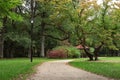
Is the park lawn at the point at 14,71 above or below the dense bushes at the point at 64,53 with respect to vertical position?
below

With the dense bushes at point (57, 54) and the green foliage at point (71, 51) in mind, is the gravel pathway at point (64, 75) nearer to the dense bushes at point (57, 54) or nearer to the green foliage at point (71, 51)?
the dense bushes at point (57, 54)

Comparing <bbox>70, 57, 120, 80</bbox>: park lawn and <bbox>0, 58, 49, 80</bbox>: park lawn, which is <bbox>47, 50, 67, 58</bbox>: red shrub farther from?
<bbox>0, 58, 49, 80</bbox>: park lawn

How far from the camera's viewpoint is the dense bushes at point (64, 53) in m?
57.2

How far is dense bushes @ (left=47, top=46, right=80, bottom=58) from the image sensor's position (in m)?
57.2

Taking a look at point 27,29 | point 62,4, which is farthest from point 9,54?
point 62,4

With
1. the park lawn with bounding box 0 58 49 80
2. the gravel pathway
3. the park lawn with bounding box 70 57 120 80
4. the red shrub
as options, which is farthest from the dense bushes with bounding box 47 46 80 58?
the gravel pathway

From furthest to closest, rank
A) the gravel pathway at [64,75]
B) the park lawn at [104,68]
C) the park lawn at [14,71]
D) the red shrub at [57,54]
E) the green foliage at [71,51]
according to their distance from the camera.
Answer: the green foliage at [71,51] → the red shrub at [57,54] → the park lawn at [104,68] → the gravel pathway at [64,75] → the park lawn at [14,71]

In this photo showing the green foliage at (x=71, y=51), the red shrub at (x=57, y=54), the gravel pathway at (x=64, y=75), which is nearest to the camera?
the gravel pathway at (x=64, y=75)

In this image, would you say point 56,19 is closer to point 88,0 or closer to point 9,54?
point 88,0

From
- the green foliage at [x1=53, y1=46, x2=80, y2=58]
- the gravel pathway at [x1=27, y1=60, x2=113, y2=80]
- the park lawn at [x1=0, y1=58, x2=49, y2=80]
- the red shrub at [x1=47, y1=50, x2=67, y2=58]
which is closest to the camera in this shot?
the park lawn at [x1=0, y1=58, x2=49, y2=80]

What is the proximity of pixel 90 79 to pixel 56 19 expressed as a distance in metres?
27.6

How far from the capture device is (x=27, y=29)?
59.9 m

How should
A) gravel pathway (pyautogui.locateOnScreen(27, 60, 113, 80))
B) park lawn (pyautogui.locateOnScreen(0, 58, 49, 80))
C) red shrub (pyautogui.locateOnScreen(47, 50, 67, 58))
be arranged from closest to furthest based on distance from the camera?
1. park lawn (pyautogui.locateOnScreen(0, 58, 49, 80))
2. gravel pathway (pyautogui.locateOnScreen(27, 60, 113, 80))
3. red shrub (pyautogui.locateOnScreen(47, 50, 67, 58))

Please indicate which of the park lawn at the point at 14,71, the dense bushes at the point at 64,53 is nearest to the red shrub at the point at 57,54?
the dense bushes at the point at 64,53
